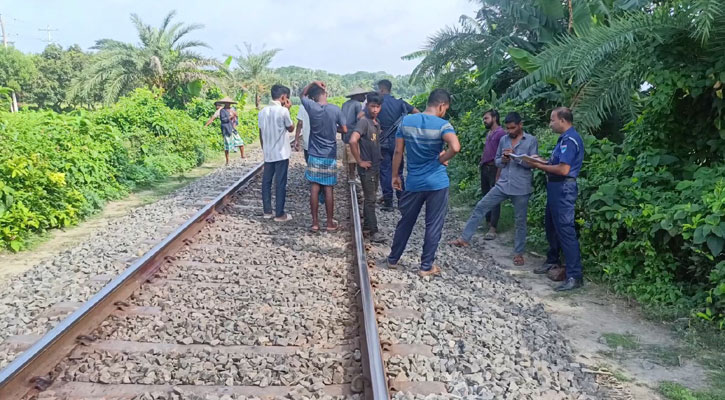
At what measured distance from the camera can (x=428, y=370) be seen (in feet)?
11.3

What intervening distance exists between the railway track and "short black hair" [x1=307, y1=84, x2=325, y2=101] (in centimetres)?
210

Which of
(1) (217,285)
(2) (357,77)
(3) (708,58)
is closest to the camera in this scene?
(1) (217,285)

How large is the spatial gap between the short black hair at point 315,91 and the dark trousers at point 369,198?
3.56 feet

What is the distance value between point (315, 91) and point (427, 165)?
92.6 inches

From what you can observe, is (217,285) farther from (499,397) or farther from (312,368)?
(499,397)

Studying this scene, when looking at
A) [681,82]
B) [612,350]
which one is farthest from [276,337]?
[681,82]

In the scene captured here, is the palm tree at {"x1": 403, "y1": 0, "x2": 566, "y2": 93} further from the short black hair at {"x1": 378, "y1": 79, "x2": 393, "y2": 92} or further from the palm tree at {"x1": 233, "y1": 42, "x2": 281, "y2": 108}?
the palm tree at {"x1": 233, "y1": 42, "x2": 281, "y2": 108}

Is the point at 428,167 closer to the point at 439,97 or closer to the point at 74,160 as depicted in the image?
the point at 439,97

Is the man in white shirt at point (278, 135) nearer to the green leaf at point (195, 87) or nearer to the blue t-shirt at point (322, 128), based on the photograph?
the blue t-shirt at point (322, 128)

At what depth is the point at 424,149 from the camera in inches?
205

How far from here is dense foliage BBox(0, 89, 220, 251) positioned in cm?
651

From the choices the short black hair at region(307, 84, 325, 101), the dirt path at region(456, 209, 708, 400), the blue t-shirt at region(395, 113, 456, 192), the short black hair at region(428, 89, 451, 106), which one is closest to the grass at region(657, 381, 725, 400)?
the dirt path at region(456, 209, 708, 400)

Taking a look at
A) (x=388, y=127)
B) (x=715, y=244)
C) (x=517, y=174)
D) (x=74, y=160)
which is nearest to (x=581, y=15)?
(x=388, y=127)

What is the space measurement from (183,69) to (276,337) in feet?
67.8
